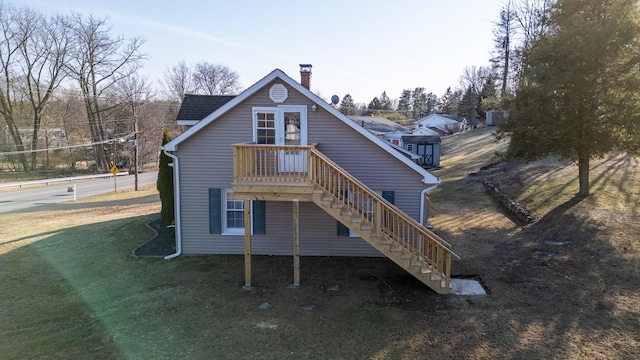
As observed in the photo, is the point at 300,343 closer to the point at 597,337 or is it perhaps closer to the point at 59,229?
the point at 597,337

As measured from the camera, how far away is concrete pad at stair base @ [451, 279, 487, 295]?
9.15 m

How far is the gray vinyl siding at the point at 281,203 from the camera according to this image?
11.5m

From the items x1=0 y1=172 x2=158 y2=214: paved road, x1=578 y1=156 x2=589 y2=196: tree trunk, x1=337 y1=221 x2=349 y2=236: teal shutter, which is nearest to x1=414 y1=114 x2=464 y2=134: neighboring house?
x1=0 y1=172 x2=158 y2=214: paved road

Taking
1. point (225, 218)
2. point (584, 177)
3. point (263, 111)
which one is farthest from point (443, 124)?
point (225, 218)

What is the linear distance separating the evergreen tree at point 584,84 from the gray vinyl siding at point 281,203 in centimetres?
673

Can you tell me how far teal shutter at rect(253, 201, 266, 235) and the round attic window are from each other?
3212 millimetres

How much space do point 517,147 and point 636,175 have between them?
6.51 m

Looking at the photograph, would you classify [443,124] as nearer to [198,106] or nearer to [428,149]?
[428,149]

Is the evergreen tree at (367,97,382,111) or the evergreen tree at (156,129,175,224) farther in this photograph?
the evergreen tree at (367,97,382,111)

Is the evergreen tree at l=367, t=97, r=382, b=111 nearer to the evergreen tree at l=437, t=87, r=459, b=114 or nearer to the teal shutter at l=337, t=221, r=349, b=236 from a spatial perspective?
the evergreen tree at l=437, t=87, r=459, b=114

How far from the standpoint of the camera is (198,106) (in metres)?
13.9

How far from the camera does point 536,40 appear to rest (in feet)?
49.9

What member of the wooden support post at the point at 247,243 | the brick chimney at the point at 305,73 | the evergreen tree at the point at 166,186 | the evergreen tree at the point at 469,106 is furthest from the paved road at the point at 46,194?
the evergreen tree at the point at 469,106

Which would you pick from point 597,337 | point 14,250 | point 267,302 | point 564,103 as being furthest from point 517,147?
point 14,250
